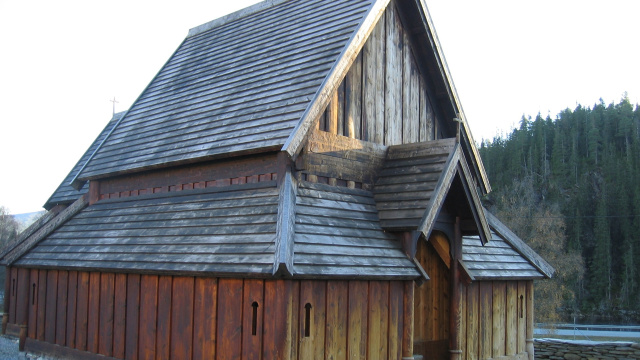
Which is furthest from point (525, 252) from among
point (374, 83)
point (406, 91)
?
point (374, 83)

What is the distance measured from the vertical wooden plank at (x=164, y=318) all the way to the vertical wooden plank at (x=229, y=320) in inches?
50.4

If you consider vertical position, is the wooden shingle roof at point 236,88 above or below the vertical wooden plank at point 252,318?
above

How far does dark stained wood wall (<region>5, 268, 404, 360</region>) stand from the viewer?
8.45m

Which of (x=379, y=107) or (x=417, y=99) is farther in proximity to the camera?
(x=417, y=99)

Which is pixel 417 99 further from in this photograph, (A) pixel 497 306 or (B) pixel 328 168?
(A) pixel 497 306

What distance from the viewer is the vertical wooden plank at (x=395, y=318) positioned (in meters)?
9.79

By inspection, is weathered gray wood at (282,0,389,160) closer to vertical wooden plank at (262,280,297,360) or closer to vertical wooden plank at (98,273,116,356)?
vertical wooden plank at (262,280,297,360)

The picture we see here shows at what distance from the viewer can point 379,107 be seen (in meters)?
11.8

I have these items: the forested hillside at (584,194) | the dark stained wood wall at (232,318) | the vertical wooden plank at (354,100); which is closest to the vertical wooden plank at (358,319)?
the dark stained wood wall at (232,318)

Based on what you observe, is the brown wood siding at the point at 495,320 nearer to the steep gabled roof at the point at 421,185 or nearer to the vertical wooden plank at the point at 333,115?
the steep gabled roof at the point at 421,185

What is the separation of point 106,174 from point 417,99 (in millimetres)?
6748

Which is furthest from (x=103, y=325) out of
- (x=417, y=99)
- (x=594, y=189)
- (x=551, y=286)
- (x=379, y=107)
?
(x=594, y=189)

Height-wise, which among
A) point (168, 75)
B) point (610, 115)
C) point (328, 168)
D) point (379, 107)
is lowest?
point (328, 168)

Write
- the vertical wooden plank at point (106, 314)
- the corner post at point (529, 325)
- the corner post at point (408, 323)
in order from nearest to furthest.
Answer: the corner post at point (408, 323), the vertical wooden plank at point (106, 314), the corner post at point (529, 325)
